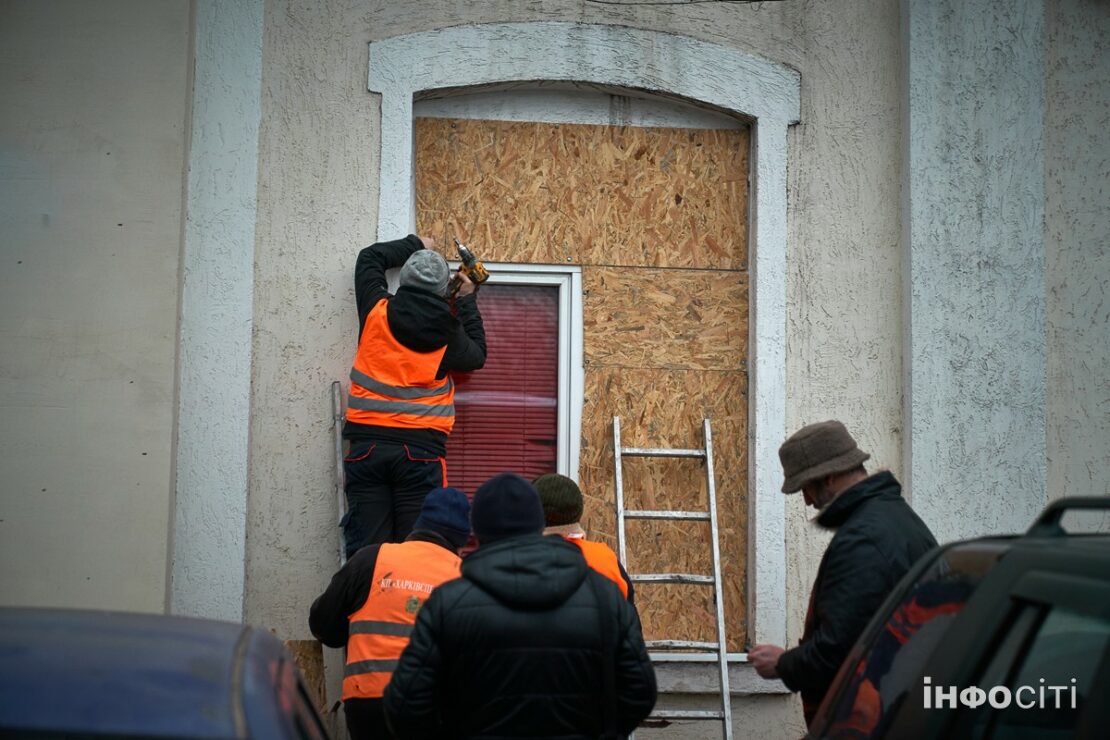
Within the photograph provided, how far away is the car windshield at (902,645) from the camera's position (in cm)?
316

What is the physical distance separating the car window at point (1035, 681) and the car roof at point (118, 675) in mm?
1669

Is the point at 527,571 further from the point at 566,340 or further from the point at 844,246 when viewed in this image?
the point at 844,246

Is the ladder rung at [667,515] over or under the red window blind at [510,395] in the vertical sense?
under

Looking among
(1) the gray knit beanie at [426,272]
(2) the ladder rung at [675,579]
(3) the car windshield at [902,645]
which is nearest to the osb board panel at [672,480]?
(2) the ladder rung at [675,579]

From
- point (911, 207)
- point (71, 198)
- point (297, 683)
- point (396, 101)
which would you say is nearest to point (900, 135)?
point (911, 207)

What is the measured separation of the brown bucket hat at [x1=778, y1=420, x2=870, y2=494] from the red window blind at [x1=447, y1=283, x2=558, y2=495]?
2.67 meters

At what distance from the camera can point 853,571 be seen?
4.50m

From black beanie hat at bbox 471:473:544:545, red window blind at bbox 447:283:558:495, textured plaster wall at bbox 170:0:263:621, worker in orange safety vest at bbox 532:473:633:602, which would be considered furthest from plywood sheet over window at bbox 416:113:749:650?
black beanie hat at bbox 471:473:544:545

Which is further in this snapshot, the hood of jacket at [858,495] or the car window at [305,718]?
the hood of jacket at [858,495]

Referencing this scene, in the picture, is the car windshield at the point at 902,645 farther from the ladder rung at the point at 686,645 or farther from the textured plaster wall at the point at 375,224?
the textured plaster wall at the point at 375,224

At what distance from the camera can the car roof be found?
7.64 feet

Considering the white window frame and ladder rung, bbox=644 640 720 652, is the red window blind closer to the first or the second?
the white window frame

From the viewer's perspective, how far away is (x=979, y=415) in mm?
7223

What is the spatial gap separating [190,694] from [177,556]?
4568 millimetres
